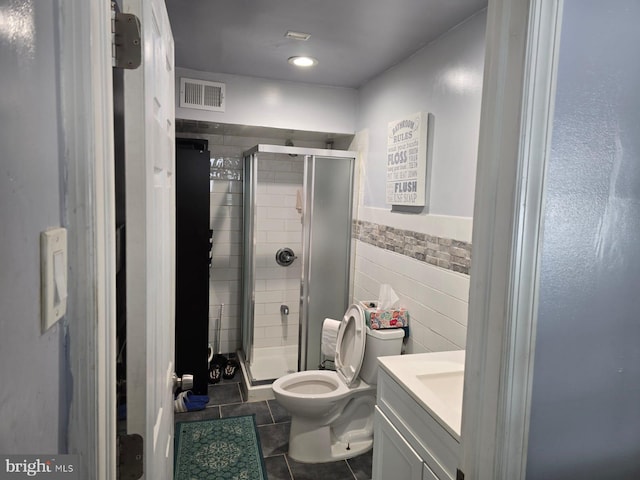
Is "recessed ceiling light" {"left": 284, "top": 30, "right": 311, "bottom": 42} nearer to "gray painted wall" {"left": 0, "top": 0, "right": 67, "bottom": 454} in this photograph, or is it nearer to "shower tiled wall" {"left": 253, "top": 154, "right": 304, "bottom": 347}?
"shower tiled wall" {"left": 253, "top": 154, "right": 304, "bottom": 347}

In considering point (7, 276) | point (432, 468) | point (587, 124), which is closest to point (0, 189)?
point (7, 276)

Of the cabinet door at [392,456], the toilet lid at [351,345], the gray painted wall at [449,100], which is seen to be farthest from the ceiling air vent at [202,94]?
the cabinet door at [392,456]

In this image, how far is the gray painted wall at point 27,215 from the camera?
410 mm

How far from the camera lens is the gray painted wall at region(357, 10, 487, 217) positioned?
1.96 m

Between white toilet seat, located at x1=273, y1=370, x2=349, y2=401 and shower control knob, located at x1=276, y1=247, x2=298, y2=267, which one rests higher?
shower control knob, located at x1=276, y1=247, x2=298, y2=267

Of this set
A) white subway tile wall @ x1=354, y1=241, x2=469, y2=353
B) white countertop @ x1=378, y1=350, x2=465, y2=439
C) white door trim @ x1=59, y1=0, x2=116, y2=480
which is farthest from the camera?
white subway tile wall @ x1=354, y1=241, x2=469, y2=353

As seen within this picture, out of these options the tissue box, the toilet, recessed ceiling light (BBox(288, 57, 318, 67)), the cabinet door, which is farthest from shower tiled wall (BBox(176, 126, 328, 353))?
the cabinet door

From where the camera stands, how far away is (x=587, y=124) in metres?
0.85

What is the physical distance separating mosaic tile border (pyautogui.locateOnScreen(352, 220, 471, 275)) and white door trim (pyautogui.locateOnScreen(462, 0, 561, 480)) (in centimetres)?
108

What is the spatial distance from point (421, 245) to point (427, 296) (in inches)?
11.3

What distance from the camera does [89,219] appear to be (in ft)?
1.98

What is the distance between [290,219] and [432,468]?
2554mm

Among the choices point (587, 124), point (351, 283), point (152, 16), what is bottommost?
point (351, 283)

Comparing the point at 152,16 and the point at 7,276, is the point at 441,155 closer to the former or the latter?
the point at 152,16
